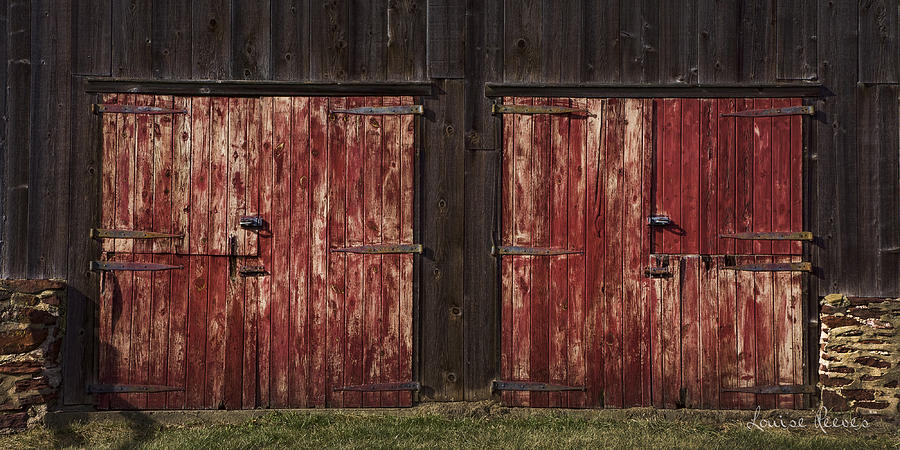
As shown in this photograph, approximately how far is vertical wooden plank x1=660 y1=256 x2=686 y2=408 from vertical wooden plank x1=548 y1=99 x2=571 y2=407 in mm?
824

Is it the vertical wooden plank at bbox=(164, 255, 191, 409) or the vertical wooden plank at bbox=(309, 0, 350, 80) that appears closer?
the vertical wooden plank at bbox=(164, 255, 191, 409)

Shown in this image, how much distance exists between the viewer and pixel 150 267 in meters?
5.27

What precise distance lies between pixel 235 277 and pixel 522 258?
7.97 feet

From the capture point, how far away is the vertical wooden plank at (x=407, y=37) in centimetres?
545

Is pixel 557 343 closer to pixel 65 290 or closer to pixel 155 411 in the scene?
pixel 155 411

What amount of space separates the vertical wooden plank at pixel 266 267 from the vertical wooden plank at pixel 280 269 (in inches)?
0.7

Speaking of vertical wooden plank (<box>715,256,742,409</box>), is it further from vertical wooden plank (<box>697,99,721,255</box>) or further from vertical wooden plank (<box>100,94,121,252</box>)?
vertical wooden plank (<box>100,94,121,252</box>)

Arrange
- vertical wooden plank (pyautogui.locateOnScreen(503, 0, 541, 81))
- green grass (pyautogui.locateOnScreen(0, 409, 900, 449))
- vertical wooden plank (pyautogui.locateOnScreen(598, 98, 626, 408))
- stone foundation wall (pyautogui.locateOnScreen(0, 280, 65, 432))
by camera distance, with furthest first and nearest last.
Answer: vertical wooden plank (pyautogui.locateOnScreen(503, 0, 541, 81))
vertical wooden plank (pyautogui.locateOnScreen(598, 98, 626, 408))
stone foundation wall (pyautogui.locateOnScreen(0, 280, 65, 432))
green grass (pyautogui.locateOnScreen(0, 409, 900, 449))

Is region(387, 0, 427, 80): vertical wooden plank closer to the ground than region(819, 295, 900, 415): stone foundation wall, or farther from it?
farther from it

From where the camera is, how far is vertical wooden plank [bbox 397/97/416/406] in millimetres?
5348

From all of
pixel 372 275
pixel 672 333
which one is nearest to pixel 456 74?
pixel 372 275

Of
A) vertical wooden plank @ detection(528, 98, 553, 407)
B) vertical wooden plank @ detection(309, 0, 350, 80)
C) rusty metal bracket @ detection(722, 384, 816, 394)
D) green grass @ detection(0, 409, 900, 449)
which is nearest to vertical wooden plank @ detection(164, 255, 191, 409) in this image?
green grass @ detection(0, 409, 900, 449)

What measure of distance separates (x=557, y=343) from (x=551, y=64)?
2.39 meters

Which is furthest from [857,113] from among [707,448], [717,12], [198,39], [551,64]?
[198,39]
